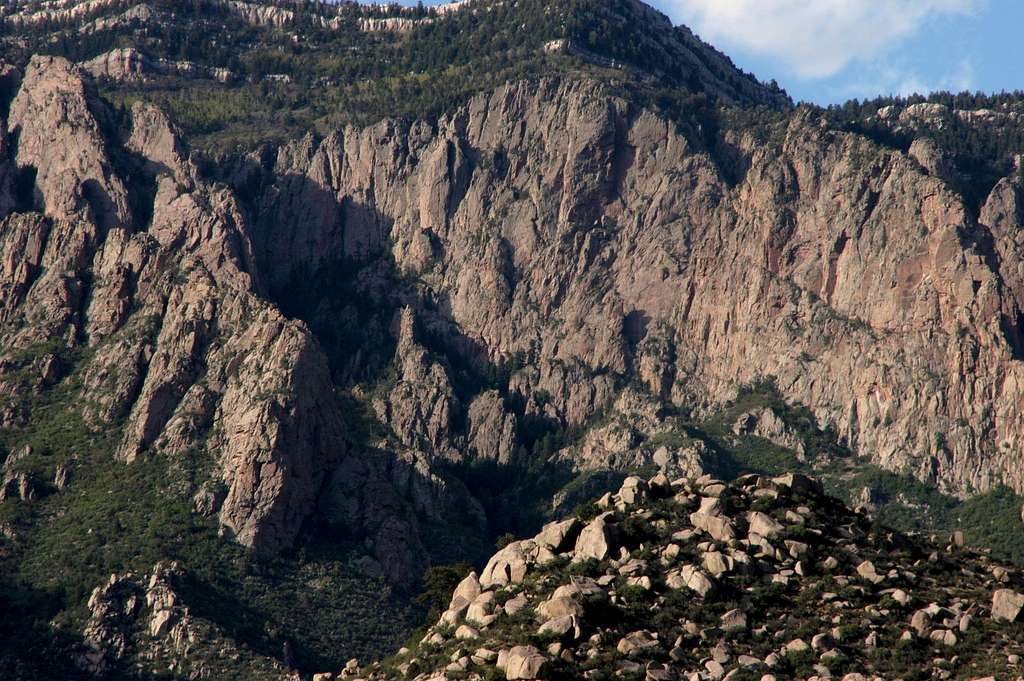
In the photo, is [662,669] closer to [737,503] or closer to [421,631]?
[737,503]

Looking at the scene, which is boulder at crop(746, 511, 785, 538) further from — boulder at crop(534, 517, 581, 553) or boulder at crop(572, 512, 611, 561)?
boulder at crop(534, 517, 581, 553)

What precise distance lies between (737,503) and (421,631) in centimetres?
2457

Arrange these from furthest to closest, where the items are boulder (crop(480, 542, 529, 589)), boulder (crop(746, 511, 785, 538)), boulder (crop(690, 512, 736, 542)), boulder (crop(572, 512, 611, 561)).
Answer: boulder (crop(690, 512, 736, 542)), boulder (crop(746, 511, 785, 538)), boulder (crop(572, 512, 611, 561)), boulder (crop(480, 542, 529, 589))

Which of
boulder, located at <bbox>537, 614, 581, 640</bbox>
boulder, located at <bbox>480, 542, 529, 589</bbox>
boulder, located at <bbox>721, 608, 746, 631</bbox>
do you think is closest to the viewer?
boulder, located at <bbox>537, 614, 581, 640</bbox>

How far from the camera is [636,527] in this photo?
354 feet

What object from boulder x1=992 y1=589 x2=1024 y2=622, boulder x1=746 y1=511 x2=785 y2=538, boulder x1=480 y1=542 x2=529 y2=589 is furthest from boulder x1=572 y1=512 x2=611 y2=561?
boulder x1=992 y1=589 x2=1024 y2=622

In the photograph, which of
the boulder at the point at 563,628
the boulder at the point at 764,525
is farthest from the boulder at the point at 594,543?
the boulder at the point at 563,628

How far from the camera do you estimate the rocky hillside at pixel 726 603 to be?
93.7m

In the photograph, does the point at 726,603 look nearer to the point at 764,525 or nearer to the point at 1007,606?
the point at 764,525

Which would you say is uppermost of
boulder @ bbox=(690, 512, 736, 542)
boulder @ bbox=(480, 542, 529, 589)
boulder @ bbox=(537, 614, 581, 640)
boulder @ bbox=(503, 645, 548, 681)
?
boulder @ bbox=(690, 512, 736, 542)

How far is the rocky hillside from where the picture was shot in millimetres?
93688

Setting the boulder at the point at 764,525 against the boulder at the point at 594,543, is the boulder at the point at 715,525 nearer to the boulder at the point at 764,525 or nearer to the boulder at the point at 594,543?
the boulder at the point at 764,525

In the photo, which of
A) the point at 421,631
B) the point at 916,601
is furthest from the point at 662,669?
the point at 421,631

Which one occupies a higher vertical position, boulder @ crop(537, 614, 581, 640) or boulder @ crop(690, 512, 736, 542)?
boulder @ crop(690, 512, 736, 542)
